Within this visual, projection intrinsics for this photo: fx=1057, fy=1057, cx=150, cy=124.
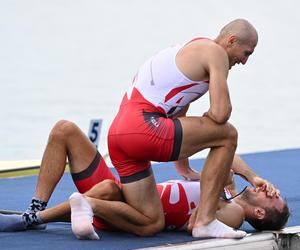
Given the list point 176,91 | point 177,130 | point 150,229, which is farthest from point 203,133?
point 150,229

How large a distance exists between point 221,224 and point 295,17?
59.1 ft

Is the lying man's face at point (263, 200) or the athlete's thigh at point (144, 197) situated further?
the lying man's face at point (263, 200)

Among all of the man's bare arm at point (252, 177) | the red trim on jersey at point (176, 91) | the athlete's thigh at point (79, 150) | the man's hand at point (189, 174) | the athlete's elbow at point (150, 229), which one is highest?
the red trim on jersey at point (176, 91)

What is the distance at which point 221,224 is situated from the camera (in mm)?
4527

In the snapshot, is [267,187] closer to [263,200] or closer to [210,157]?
[263,200]

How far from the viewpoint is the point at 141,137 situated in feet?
14.8

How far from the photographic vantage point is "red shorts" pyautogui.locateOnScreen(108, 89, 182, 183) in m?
4.51

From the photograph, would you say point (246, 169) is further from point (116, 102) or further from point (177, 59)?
point (116, 102)

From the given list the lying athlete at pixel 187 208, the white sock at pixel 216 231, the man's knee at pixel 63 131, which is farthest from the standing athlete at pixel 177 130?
the man's knee at pixel 63 131

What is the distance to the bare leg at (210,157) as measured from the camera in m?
4.52

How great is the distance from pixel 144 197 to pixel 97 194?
0.68 feet

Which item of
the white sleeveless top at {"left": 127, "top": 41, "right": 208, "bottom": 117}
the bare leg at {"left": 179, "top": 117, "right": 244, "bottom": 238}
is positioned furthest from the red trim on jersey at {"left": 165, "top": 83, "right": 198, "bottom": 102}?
the bare leg at {"left": 179, "top": 117, "right": 244, "bottom": 238}

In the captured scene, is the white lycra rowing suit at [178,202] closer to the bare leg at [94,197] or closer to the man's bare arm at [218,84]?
the bare leg at [94,197]

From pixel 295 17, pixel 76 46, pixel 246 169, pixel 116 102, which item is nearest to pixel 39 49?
pixel 76 46
